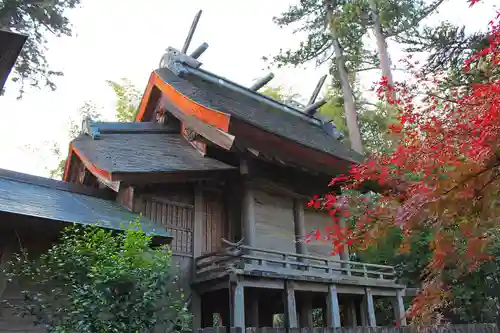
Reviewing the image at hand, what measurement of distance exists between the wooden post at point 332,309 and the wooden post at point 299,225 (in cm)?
100

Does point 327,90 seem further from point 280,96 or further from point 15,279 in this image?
point 15,279

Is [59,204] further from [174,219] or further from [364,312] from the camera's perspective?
[364,312]

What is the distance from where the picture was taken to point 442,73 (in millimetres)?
7641

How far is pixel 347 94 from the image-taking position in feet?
57.3

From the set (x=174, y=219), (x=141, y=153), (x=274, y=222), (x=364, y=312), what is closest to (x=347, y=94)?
(x=274, y=222)

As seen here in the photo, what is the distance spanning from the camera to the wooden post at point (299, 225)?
9242 mm

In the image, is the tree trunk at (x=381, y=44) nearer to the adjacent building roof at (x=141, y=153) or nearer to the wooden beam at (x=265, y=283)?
the adjacent building roof at (x=141, y=153)

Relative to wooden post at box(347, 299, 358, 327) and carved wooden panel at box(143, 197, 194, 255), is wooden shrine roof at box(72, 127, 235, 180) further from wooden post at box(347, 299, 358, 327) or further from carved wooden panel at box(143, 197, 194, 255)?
wooden post at box(347, 299, 358, 327)

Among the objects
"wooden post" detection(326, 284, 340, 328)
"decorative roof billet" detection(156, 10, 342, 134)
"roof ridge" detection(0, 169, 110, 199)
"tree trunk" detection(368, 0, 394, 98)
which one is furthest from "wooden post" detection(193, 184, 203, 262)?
"tree trunk" detection(368, 0, 394, 98)

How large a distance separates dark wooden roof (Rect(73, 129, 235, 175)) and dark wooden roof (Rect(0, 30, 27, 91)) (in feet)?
9.79

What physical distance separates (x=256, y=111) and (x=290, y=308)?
17.8 ft

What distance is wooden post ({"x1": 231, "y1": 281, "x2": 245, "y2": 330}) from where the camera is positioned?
6.82 m

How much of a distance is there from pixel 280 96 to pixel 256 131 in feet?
63.7

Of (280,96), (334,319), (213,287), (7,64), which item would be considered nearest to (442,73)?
(334,319)
